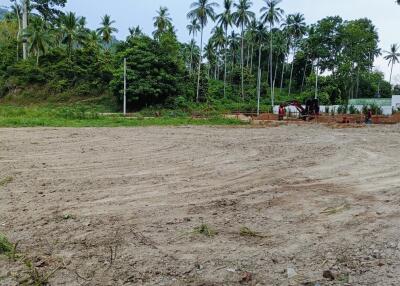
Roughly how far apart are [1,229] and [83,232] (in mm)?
1112

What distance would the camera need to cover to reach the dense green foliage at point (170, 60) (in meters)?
44.5

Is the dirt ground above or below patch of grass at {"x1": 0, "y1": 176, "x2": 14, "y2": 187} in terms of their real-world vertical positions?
above

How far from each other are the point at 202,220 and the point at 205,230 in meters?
0.51

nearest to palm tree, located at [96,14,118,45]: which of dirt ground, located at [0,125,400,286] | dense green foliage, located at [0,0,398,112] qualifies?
dense green foliage, located at [0,0,398,112]

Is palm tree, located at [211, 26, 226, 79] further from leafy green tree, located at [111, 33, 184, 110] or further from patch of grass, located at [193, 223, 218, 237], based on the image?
patch of grass, located at [193, 223, 218, 237]

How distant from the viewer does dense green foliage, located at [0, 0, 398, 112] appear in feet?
146

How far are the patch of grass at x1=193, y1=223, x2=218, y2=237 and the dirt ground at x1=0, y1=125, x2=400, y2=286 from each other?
0.05 ft

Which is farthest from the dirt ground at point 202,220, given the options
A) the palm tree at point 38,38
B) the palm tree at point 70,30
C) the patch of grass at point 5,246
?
the palm tree at point 70,30

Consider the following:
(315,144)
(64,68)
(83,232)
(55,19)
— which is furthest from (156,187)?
(55,19)

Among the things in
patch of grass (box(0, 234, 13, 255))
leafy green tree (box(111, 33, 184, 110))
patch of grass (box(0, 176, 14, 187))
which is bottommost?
patch of grass (box(0, 176, 14, 187))

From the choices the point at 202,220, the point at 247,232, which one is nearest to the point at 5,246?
the point at 202,220

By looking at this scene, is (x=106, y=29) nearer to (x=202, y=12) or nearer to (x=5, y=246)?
(x=202, y=12)

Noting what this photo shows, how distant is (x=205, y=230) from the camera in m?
5.36

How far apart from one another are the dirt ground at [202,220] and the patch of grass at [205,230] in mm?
15
